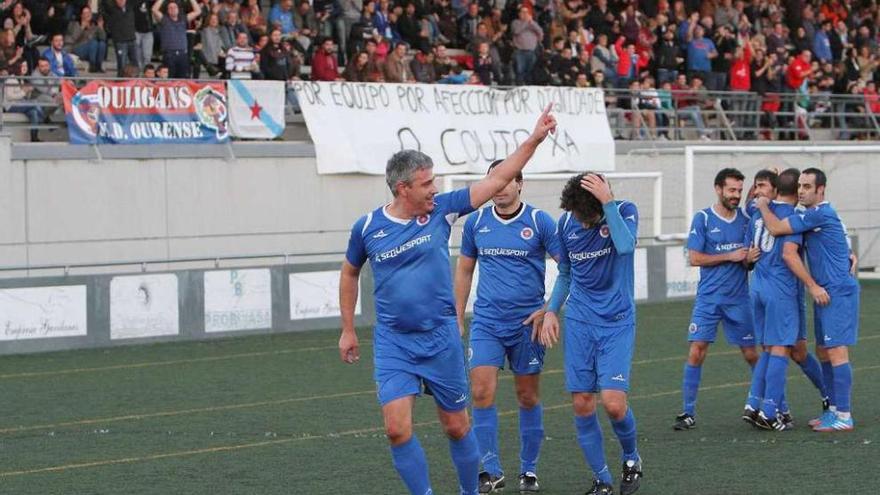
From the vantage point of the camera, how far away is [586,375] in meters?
9.30

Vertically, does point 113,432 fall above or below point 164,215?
below

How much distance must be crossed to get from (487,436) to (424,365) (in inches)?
60.5

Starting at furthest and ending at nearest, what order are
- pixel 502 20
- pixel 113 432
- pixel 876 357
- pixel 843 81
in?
pixel 843 81 < pixel 502 20 < pixel 876 357 < pixel 113 432

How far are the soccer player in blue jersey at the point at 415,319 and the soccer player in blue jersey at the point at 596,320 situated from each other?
1.06 metres

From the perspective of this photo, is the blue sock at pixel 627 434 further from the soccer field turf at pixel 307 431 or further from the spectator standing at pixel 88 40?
the spectator standing at pixel 88 40

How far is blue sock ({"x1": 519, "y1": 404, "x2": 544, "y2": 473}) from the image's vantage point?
963 cm

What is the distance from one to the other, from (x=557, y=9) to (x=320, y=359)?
→ 14496mm

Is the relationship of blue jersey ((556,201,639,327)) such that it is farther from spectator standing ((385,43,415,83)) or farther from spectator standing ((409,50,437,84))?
spectator standing ((409,50,437,84))

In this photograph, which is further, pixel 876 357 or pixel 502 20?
pixel 502 20

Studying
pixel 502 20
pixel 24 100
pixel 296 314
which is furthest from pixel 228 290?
pixel 502 20

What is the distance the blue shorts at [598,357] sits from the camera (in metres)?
9.18

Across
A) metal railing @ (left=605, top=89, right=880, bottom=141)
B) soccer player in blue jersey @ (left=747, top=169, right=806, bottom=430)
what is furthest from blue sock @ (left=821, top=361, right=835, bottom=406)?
metal railing @ (left=605, top=89, right=880, bottom=141)

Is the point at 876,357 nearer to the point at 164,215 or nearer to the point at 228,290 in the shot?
the point at 228,290

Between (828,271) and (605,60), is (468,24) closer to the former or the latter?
(605,60)
